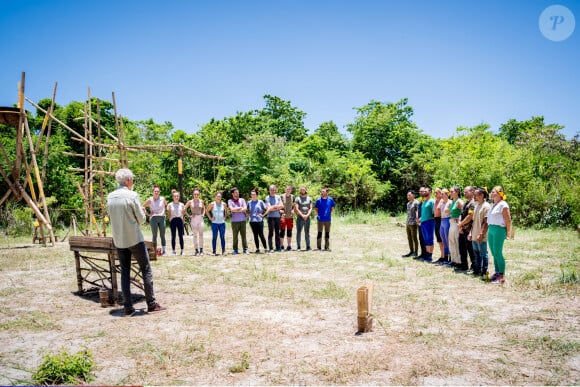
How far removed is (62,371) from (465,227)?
24.3ft

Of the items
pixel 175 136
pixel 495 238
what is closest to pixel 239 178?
pixel 175 136

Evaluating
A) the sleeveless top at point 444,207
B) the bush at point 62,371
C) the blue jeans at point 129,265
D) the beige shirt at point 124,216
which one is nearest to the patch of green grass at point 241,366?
the bush at point 62,371

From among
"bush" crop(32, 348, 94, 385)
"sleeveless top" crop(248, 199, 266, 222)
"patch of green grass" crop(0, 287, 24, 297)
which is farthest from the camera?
"sleeveless top" crop(248, 199, 266, 222)

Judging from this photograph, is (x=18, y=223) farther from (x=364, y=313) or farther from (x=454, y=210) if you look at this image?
(x=364, y=313)

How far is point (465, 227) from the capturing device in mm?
8555

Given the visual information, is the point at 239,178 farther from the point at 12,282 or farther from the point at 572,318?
the point at 572,318

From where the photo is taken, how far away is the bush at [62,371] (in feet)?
12.3

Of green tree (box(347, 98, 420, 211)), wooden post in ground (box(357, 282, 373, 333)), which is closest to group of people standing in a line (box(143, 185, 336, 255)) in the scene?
wooden post in ground (box(357, 282, 373, 333))

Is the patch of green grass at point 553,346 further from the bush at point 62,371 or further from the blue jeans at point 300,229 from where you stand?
the blue jeans at point 300,229

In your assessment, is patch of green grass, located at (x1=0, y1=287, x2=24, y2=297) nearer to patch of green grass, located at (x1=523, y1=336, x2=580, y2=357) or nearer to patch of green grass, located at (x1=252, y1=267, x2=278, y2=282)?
patch of green grass, located at (x1=252, y1=267, x2=278, y2=282)

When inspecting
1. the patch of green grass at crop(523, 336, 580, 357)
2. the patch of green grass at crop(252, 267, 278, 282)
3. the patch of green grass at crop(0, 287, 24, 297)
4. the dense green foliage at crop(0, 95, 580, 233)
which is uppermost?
the dense green foliage at crop(0, 95, 580, 233)

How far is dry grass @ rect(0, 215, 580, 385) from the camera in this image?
395cm

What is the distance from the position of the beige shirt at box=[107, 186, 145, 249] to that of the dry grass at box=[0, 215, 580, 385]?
107cm

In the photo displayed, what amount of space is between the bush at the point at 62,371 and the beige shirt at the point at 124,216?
1.93m
